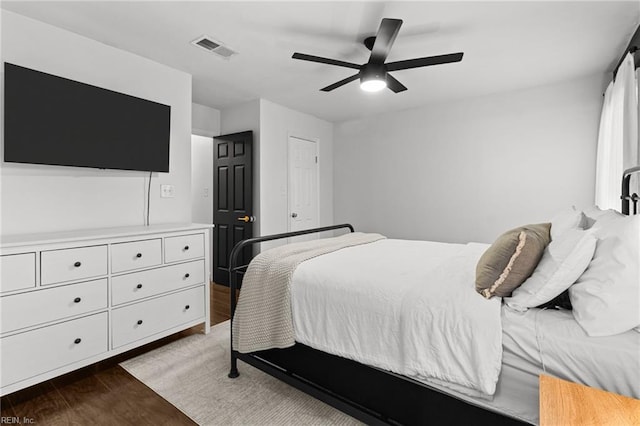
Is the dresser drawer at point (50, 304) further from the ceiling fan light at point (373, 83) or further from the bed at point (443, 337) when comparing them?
the ceiling fan light at point (373, 83)

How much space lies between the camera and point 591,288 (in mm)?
1251

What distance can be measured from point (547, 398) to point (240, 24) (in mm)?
2720

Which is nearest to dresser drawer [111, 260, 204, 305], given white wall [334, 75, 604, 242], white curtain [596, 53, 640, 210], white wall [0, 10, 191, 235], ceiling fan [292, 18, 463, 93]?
white wall [0, 10, 191, 235]

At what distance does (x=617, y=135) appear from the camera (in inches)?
107

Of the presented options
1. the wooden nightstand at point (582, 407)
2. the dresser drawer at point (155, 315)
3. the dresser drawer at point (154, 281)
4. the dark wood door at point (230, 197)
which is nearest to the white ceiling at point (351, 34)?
the dark wood door at point (230, 197)

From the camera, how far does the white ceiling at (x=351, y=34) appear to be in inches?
86.6

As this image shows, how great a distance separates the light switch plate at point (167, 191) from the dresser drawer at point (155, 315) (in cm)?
95

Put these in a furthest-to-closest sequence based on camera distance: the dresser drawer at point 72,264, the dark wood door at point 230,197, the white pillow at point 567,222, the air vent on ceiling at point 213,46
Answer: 1. the dark wood door at point 230,197
2. the air vent on ceiling at point 213,46
3. the dresser drawer at point 72,264
4. the white pillow at point 567,222

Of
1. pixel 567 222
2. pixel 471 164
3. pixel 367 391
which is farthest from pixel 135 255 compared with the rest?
pixel 471 164

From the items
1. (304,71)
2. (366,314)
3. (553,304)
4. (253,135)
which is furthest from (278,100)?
(553,304)

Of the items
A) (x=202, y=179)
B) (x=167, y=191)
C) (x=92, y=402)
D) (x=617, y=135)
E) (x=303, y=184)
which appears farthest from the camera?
(x=202, y=179)

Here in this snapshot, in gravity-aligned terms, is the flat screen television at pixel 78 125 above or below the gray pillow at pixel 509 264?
above

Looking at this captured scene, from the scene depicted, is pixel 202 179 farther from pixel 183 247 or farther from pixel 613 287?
pixel 613 287

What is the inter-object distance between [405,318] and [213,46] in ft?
8.54
